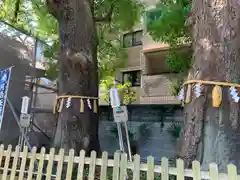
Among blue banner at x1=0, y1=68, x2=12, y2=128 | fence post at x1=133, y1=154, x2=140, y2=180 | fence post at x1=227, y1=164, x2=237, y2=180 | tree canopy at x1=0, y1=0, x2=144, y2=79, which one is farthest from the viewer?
tree canopy at x1=0, y1=0, x2=144, y2=79

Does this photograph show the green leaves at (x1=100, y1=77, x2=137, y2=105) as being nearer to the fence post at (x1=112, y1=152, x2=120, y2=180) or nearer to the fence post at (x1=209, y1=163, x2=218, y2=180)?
the fence post at (x1=112, y1=152, x2=120, y2=180)

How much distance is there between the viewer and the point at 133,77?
1324cm

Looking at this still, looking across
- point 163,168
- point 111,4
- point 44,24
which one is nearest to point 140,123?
point 111,4

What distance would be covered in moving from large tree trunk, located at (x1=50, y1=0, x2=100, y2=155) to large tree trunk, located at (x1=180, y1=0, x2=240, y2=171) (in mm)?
1847

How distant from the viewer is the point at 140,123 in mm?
8102

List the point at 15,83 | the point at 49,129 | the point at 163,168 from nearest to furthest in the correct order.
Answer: the point at 163,168 < the point at 15,83 < the point at 49,129

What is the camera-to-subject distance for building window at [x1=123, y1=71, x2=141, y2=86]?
42.8 feet

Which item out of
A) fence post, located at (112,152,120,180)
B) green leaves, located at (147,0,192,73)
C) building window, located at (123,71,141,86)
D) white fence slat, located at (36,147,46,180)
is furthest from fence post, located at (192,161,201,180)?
building window, located at (123,71,141,86)

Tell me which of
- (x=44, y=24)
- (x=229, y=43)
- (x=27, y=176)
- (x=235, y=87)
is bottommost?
(x=27, y=176)

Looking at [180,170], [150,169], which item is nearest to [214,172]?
[180,170]

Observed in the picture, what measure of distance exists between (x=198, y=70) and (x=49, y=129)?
452cm

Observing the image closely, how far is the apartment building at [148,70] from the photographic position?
10.6 meters

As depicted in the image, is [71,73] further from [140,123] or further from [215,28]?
[140,123]

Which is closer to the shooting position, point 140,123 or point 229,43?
point 229,43
